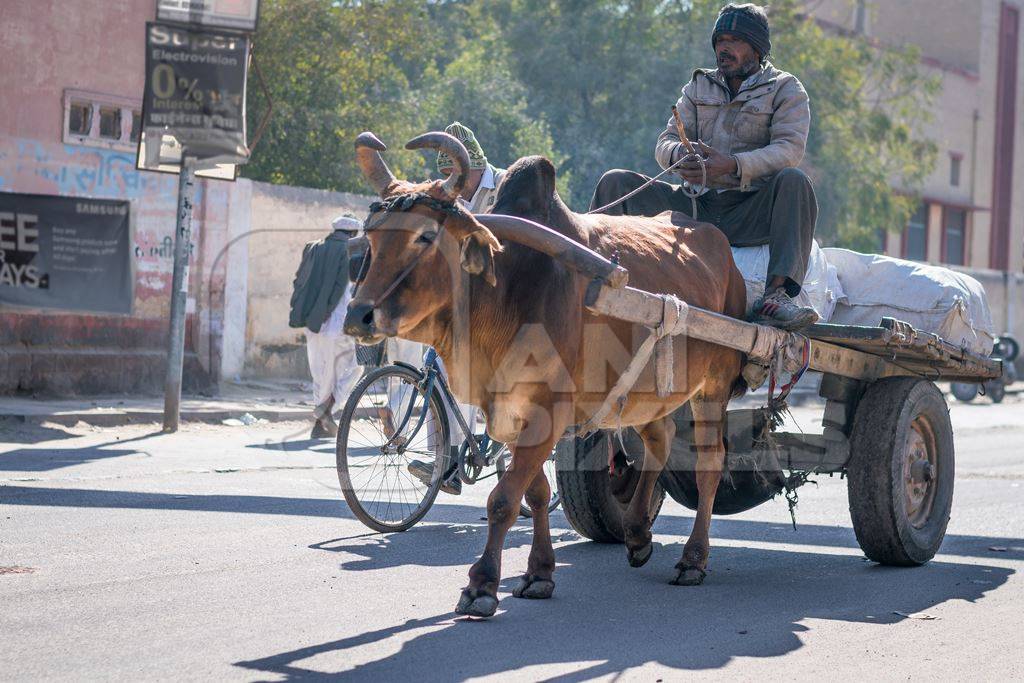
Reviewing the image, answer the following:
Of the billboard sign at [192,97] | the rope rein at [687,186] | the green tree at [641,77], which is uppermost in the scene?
the green tree at [641,77]

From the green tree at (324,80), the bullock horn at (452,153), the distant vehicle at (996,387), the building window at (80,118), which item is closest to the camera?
the bullock horn at (452,153)

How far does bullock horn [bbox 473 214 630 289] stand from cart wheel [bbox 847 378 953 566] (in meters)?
2.29

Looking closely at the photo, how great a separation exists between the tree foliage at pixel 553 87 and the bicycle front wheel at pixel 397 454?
43.6 feet

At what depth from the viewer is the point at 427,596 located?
6.00 m

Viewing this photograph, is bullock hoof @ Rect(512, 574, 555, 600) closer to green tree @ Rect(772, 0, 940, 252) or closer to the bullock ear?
the bullock ear

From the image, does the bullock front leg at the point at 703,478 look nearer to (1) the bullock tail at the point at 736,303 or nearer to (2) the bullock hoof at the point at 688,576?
(2) the bullock hoof at the point at 688,576

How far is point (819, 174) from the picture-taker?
2991 centimetres

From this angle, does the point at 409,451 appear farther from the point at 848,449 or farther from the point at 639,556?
the point at 848,449

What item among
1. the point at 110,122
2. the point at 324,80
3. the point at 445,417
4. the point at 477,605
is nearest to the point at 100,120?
the point at 110,122

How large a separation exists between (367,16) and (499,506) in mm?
16752

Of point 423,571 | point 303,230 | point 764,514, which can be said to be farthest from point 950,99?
point 423,571

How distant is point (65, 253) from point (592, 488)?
8.94 m

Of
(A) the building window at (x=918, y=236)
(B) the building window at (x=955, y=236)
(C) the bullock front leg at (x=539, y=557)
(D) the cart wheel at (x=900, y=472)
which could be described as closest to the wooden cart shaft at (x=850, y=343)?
(D) the cart wheel at (x=900, y=472)

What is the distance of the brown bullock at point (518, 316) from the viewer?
16.9 feet
